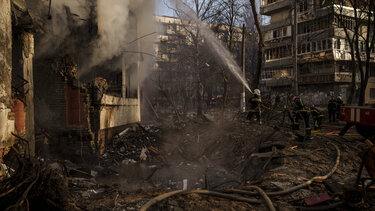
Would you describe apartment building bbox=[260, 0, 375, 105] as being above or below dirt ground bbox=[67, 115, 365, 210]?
above

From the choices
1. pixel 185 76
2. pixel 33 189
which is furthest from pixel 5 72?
pixel 185 76

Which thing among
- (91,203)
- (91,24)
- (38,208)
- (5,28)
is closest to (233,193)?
(91,203)

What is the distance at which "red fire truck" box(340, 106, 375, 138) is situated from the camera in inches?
334

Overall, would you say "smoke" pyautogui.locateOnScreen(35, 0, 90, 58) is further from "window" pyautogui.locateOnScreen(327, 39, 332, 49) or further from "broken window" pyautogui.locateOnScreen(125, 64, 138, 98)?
"window" pyautogui.locateOnScreen(327, 39, 332, 49)

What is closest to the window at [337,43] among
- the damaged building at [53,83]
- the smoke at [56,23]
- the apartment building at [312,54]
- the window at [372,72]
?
the apartment building at [312,54]

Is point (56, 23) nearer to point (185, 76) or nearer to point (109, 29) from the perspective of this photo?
point (109, 29)

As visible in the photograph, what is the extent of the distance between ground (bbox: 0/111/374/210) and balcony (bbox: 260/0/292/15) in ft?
82.3

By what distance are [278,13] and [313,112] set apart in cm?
2813

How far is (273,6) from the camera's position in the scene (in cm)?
3453

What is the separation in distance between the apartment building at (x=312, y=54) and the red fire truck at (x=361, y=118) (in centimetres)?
1742

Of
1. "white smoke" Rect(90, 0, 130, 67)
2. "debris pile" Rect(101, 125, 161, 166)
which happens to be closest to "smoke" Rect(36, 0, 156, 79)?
"white smoke" Rect(90, 0, 130, 67)

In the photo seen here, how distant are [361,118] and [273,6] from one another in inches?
1160

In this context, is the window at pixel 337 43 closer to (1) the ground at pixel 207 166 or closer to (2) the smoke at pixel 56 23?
(1) the ground at pixel 207 166

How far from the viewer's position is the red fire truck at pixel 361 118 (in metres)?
8.48
